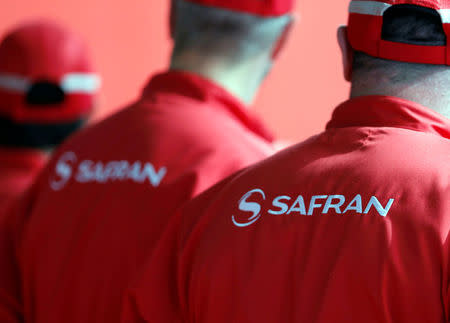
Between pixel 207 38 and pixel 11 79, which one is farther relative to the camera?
pixel 11 79

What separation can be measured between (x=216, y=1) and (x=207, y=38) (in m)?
0.08

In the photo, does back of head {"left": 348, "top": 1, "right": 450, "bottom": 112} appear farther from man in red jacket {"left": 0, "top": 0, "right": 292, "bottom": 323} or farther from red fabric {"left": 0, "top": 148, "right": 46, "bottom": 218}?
red fabric {"left": 0, "top": 148, "right": 46, "bottom": 218}

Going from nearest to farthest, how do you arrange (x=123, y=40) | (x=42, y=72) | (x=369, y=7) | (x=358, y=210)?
(x=358, y=210) → (x=369, y=7) → (x=42, y=72) → (x=123, y=40)

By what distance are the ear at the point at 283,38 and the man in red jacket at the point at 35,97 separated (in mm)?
838

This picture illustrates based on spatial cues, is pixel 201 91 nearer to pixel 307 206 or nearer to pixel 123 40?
pixel 307 206

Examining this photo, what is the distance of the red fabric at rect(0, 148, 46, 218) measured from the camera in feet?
8.15

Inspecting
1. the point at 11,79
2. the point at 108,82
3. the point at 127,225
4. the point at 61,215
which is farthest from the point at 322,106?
the point at 108,82

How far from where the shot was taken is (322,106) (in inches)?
61.7

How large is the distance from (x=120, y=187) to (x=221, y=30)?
16.3 inches

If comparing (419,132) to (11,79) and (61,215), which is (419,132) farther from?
(11,79)

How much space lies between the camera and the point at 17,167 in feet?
8.23

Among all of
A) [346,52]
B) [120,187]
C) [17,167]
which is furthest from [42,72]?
[346,52]

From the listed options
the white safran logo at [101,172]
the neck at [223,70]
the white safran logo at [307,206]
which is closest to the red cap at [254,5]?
the neck at [223,70]

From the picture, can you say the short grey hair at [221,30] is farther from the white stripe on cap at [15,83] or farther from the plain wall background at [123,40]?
the plain wall background at [123,40]
